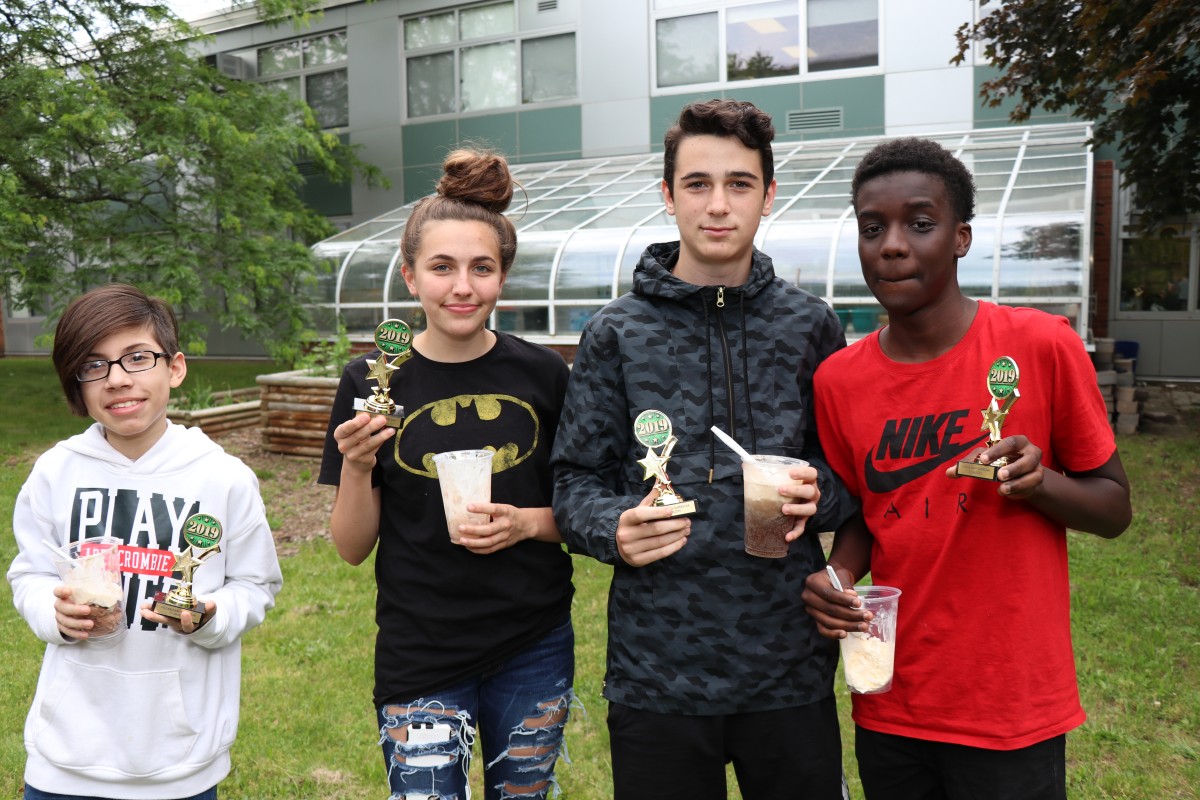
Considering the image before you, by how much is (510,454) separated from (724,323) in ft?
2.25

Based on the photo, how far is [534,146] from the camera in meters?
17.4

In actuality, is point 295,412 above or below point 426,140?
below

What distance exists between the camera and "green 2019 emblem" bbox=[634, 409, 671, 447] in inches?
85.1

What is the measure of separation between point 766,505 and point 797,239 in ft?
30.4

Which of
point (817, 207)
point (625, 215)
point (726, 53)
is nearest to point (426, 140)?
point (726, 53)

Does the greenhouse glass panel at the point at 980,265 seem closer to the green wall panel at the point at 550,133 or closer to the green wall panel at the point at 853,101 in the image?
the green wall panel at the point at 853,101

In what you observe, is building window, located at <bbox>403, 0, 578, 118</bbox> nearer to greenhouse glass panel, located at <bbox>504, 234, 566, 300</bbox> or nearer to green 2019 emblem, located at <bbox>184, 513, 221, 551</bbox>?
greenhouse glass panel, located at <bbox>504, 234, 566, 300</bbox>

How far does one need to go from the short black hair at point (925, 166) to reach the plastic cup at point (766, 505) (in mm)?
674

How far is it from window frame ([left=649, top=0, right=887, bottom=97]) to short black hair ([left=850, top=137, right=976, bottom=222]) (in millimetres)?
14003

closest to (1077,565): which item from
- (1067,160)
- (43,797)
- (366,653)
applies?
(366,653)

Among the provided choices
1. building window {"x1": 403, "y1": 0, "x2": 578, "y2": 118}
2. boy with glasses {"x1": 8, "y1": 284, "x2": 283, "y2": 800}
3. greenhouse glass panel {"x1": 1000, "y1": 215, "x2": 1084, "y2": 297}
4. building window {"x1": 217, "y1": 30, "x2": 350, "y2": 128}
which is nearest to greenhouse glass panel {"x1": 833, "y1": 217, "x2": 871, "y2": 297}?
greenhouse glass panel {"x1": 1000, "y1": 215, "x2": 1084, "y2": 297}

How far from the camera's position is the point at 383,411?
91.9 inches

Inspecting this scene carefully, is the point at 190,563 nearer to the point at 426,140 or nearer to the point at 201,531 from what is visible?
the point at 201,531

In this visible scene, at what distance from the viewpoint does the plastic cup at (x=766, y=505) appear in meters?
2.11
